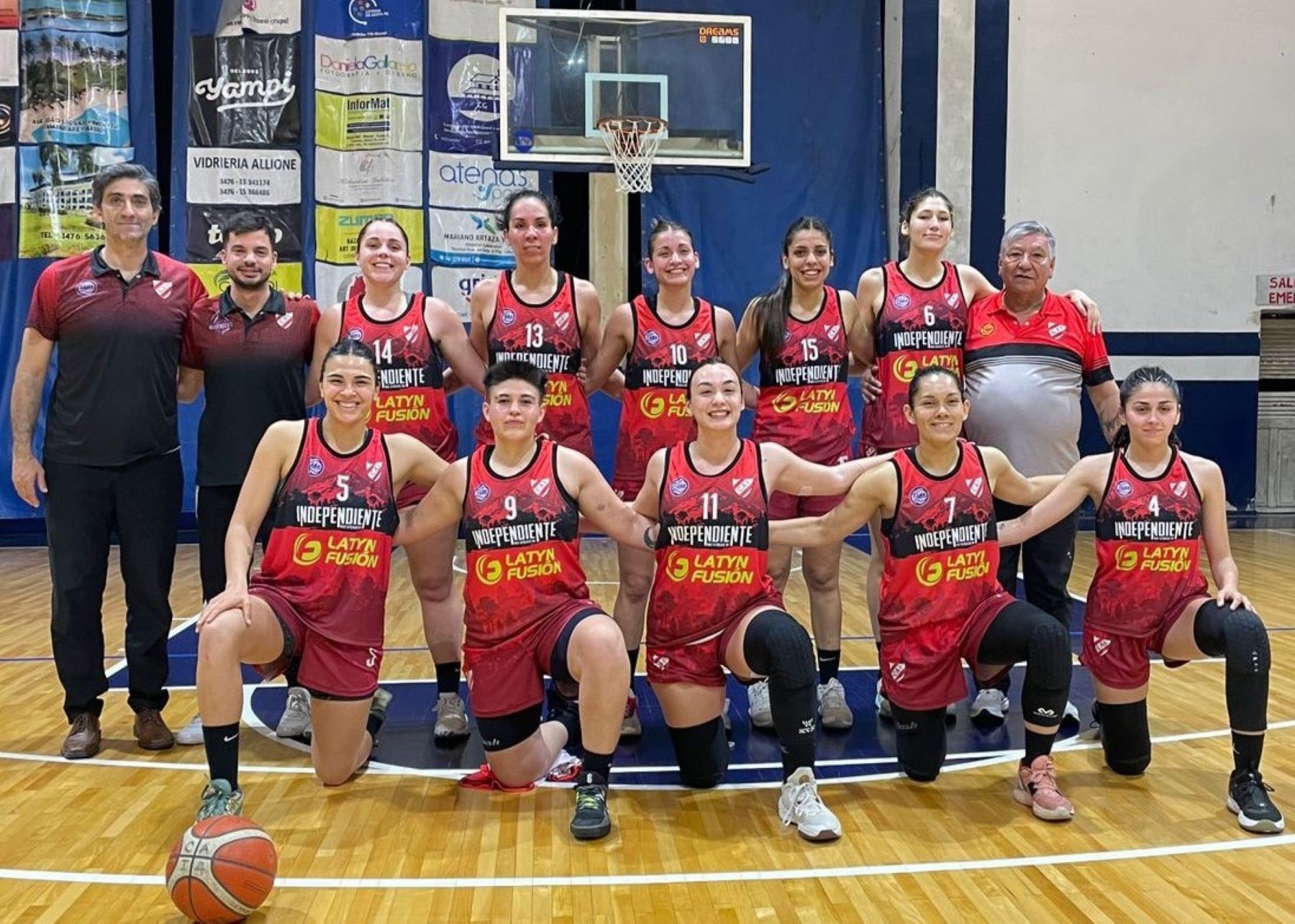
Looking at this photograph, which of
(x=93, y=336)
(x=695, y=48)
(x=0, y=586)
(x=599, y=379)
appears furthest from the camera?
(x=695, y=48)

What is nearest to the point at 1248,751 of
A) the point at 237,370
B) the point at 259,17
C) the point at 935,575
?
the point at 935,575

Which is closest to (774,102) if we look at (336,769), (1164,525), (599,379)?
(599,379)

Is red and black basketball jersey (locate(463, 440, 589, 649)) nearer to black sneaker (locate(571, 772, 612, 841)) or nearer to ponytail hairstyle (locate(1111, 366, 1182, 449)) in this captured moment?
black sneaker (locate(571, 772, 612, 841))

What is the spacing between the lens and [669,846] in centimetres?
302

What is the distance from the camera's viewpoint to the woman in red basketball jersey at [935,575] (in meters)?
3.39

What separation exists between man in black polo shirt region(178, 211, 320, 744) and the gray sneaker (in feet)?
2.99

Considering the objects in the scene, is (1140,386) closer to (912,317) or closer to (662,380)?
(912,317)

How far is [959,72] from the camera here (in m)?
9.94

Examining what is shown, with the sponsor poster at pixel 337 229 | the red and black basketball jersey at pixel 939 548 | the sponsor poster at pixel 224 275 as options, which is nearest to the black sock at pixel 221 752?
the red and black basketball jersey at pixel 939 548

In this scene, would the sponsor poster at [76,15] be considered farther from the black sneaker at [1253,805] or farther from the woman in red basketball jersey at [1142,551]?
the black sneaker at [1253,805]

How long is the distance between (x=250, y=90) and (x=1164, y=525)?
324 inches

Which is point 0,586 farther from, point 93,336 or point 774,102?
point 774,102

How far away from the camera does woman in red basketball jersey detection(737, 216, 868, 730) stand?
4.09 metres

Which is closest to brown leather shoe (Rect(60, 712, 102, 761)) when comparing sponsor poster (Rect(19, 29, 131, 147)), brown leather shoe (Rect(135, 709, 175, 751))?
brown leather shoe (Rect(135, 709, 175, 751))
